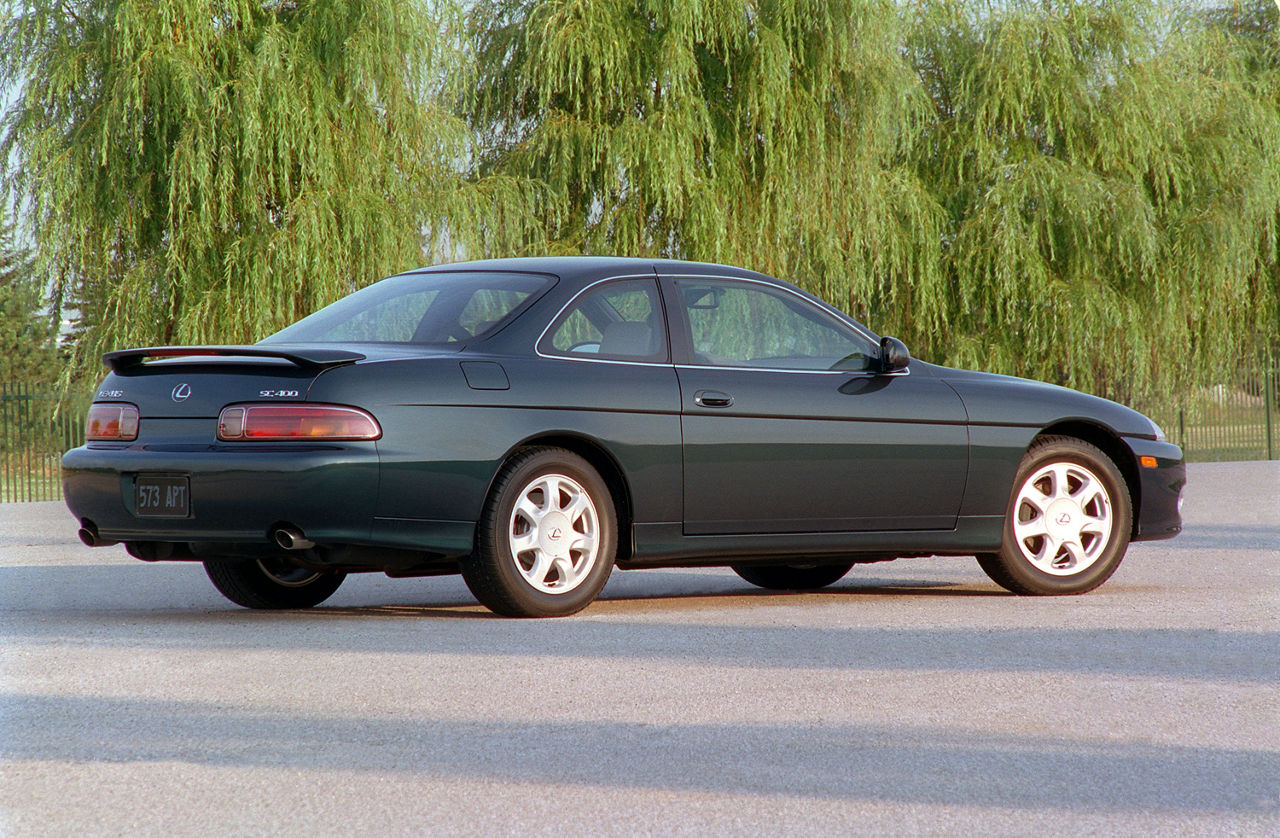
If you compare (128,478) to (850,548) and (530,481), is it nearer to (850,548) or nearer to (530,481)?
(530,481)

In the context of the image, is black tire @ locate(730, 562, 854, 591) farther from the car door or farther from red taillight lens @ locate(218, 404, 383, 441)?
red taillight lens @ locate(218, 404, 383, 441)

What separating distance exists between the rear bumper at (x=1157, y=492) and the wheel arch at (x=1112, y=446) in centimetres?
2

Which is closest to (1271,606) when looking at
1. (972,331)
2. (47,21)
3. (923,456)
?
(923,456)

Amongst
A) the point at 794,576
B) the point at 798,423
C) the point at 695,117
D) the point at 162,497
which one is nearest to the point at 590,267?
the point at 798,423

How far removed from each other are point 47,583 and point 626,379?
432cm

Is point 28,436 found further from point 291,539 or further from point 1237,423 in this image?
point 1237,423

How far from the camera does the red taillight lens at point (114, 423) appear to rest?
6562 millimetres

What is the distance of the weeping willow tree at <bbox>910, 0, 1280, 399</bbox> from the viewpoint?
71.5 feet

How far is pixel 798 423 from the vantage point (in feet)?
23.8

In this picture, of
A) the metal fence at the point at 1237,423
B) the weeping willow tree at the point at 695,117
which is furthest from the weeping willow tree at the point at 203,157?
the metal fence at the point at 1237,423

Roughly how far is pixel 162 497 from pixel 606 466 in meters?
1.87

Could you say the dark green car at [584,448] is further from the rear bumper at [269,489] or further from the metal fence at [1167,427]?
the metal fence at [1167,427]

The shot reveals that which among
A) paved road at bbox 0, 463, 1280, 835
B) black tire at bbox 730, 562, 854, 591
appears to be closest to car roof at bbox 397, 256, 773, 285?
paved road at bbox 0, 463, 1280, 835

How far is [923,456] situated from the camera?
7.54m
